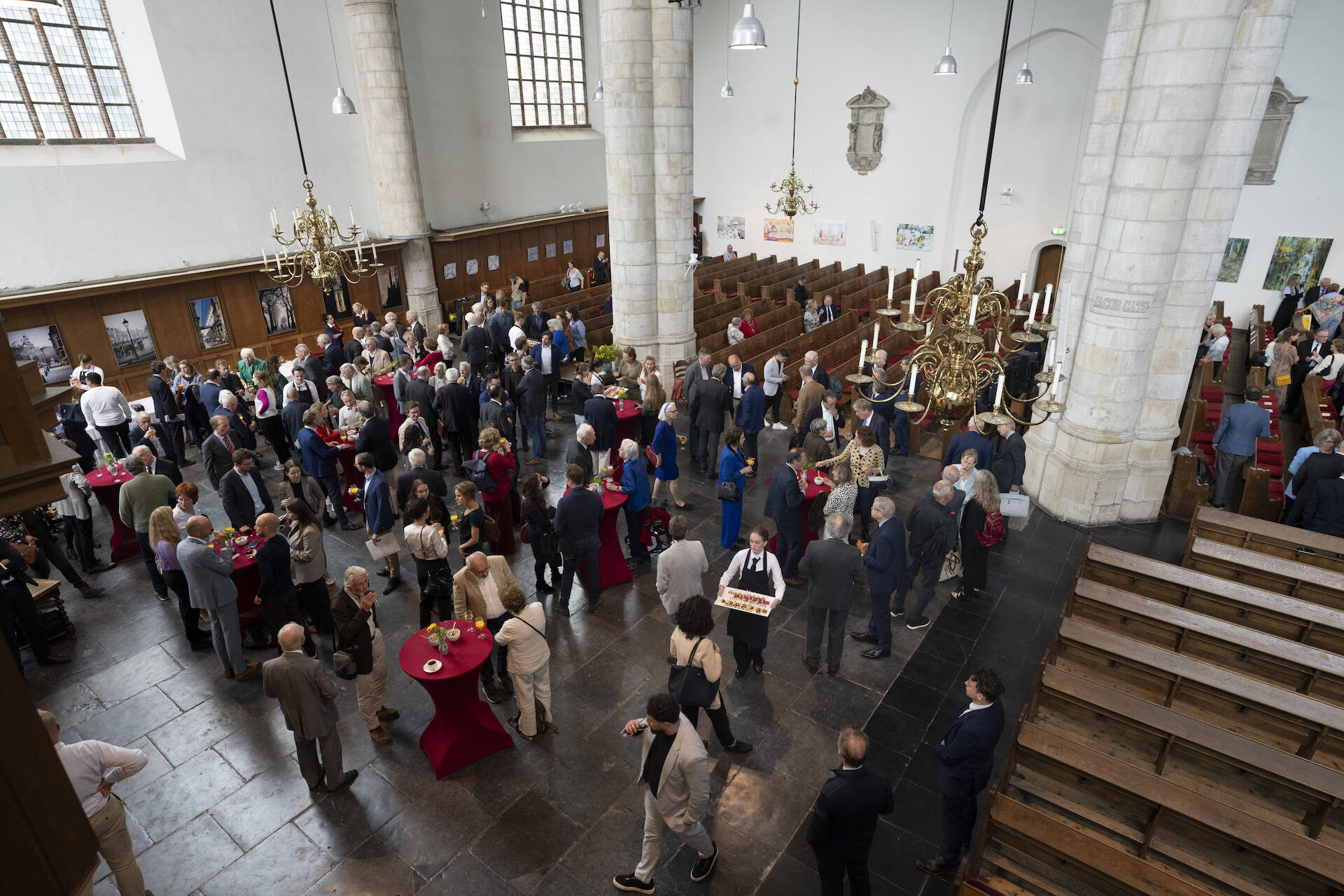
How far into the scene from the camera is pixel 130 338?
12953mm

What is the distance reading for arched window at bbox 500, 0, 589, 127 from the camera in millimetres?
18922

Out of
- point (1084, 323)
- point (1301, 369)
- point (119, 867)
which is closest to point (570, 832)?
point (119, 867)

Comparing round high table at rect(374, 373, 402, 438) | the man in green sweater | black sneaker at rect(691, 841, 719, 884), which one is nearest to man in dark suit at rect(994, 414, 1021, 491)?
black sneaker at rect(691, 841, 719, 884)

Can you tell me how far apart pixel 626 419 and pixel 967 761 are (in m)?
6.69

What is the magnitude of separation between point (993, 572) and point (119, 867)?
8014mm

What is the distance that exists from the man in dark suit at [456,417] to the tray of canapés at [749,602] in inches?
213

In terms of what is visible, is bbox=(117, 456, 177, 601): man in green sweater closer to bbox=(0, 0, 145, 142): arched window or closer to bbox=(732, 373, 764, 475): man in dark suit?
bbox=(732, 373, 764, 475): man in dark suit

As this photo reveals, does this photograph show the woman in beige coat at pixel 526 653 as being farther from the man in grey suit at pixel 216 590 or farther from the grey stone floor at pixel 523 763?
the man in grey suit at pixel 216 590

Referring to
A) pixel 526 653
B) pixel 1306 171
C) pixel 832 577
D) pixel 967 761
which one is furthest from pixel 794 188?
pixel 967 761

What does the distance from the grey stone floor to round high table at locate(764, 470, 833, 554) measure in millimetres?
775

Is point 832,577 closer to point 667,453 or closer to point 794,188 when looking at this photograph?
point 667,453

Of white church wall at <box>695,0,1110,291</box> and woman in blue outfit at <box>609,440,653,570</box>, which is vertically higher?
white church wall at <box>695,0,1110,291</box>

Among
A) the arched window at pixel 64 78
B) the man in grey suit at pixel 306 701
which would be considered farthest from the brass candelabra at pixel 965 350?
the arched window at pixel 64 78

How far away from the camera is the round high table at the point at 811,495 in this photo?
305 inches
